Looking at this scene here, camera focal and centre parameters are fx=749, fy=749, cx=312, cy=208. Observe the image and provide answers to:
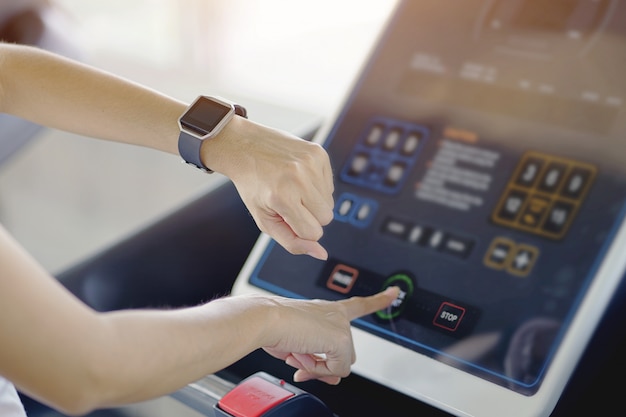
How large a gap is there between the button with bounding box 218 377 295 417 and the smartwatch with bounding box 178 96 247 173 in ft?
0.77

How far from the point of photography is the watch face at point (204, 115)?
2.52 feet

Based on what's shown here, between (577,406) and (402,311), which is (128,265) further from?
(577,406)

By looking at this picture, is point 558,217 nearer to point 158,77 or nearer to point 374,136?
point 374,136

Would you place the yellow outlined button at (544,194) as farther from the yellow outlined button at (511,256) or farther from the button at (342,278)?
the button at (342,278)

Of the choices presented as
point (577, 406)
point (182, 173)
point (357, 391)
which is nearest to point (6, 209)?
point (182, 173)

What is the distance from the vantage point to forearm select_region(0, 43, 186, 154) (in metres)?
0.81

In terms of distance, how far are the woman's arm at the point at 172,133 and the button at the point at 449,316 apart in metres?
0.13

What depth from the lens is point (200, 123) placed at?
2.53 feet

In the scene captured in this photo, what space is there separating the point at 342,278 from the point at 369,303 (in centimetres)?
7

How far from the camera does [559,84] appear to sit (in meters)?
0.83

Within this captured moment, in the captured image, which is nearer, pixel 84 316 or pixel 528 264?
pixel 84 316

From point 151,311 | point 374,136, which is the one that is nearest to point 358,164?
point 374,136

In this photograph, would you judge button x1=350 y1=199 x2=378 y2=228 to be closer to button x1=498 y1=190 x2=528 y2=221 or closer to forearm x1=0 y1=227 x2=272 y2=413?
button x1=498 y1=190 x2=528 y2=221

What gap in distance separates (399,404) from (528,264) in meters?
0.19
